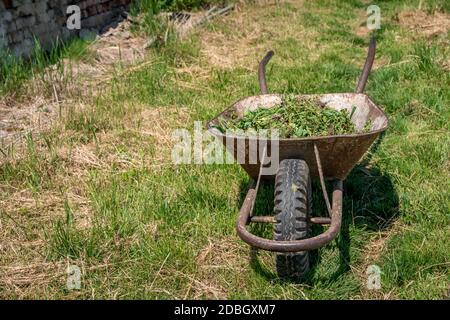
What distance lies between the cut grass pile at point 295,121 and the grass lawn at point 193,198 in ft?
1.83

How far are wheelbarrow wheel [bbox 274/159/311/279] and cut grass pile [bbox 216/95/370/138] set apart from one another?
36cm

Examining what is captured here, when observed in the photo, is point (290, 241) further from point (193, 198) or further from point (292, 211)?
point (193, 198)

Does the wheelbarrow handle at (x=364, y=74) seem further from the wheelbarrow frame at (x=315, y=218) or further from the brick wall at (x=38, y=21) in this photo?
the brick wall at (x=38, y=21)

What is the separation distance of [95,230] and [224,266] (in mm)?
872

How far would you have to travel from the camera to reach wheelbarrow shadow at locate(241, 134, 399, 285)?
332cm

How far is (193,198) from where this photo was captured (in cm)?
393

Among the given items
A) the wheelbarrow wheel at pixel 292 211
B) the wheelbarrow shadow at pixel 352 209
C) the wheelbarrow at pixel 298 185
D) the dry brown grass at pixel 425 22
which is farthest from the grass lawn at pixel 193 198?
the dry brown grass at pixel 425 22

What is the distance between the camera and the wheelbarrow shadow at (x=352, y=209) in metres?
3.32

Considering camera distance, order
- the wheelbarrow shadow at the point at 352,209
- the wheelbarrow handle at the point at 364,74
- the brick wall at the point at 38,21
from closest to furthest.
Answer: the wheelbarrow shadow at the point at 352,209 → the wheelbarrow handle at the point at 364,74 → the brick wall at the point at 38,21

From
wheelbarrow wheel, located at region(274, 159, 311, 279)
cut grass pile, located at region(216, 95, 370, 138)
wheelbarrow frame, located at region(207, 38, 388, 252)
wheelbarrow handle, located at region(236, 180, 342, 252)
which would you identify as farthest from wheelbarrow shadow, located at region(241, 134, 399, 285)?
cut grass pile, located at region(216, 95, 370, 138)

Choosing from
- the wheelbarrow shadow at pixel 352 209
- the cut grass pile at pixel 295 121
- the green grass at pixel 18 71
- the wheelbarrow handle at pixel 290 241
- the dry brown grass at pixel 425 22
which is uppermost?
the cut grass pile at pixel 295 121

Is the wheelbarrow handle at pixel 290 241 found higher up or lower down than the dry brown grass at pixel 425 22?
higher up

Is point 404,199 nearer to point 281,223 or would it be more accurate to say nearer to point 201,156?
point 281,223

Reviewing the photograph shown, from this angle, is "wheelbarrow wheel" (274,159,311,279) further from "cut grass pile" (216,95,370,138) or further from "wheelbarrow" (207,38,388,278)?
"cut grass pile" (216,95,370,138)
